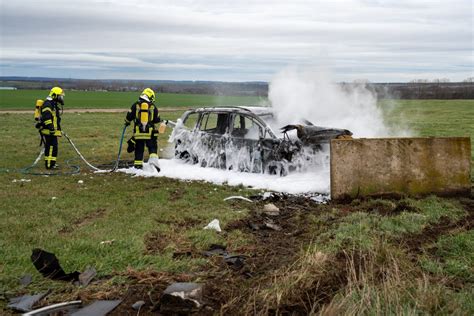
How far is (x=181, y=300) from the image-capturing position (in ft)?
14.5

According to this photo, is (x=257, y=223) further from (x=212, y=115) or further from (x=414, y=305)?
(x=212, y=115)

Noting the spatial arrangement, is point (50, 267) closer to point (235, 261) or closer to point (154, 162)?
point (235, 261)

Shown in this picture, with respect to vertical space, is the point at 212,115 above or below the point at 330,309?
above

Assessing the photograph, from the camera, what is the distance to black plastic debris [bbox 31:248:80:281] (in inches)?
205

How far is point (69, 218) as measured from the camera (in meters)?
7.71

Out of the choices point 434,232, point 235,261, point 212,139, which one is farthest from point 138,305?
point 212,139

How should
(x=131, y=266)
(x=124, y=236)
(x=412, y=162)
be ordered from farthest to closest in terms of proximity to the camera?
(x=412, y=162), (x=124, y=236), (x=131, y=266)

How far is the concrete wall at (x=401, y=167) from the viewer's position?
8.88 metres

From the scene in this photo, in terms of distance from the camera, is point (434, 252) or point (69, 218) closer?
point (434, 252)

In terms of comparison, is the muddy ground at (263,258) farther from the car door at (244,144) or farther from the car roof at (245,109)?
the car roof at (245,109)

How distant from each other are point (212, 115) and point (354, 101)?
3.88 m

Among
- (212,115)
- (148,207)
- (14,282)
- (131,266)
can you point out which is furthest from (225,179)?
(14,282)

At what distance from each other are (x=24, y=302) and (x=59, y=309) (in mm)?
386

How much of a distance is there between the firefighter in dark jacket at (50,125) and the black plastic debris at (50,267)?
768cm
